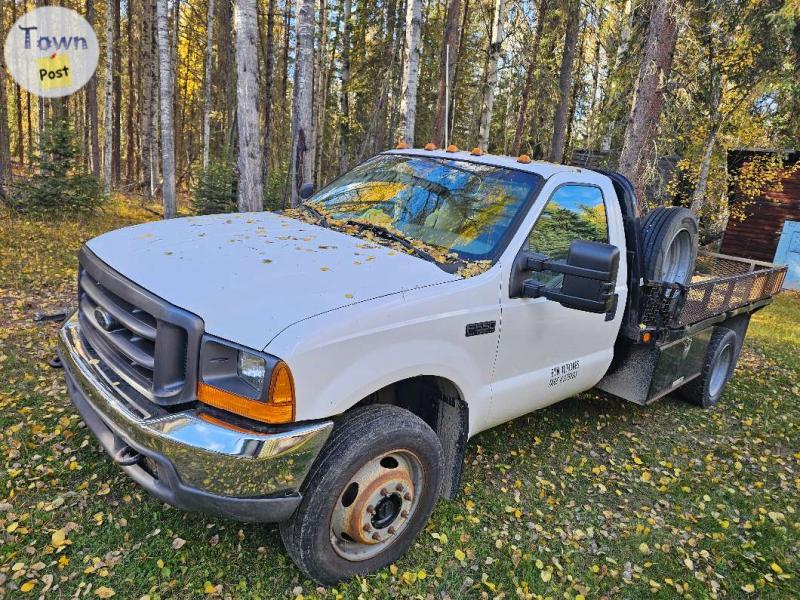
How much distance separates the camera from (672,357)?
449 centimetres

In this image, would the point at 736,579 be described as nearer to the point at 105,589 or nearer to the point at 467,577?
the point at 467,577

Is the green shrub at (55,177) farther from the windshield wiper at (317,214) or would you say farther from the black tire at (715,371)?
the black tire at (715,371)

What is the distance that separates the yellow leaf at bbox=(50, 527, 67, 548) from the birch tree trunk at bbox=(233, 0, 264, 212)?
6.41 m

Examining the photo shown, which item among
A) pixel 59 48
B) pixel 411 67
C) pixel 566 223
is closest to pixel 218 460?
pixel 566 223

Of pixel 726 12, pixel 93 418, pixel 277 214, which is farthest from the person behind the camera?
pixel 726 12

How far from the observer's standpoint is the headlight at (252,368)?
7.12ft

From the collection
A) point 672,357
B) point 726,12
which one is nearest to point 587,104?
point 726,12

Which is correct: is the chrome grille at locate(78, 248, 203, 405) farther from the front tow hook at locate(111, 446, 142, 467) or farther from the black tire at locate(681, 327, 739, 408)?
the black tire at locate(681, 327, 739, 408)

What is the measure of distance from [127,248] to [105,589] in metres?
1.67

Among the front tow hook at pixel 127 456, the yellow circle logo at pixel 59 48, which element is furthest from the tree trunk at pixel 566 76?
the front tow hook at pixel 127 456

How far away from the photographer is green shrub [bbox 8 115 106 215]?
10141mm

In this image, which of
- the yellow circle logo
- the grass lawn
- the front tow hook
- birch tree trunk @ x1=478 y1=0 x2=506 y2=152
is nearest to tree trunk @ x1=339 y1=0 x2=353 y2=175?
birch tree trunk @ x1=478 y1=0 x2=506 y2=152

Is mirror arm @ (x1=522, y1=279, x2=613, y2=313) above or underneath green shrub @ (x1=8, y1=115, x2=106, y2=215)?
Result: above

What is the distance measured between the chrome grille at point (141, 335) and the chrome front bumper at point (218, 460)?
13 centimetres
